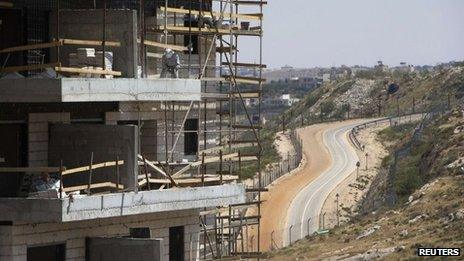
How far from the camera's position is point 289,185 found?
296 ft

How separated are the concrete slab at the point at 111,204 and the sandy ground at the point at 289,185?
37.9 metres

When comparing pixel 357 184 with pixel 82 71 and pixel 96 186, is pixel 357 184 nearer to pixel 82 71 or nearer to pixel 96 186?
pixel 96 186

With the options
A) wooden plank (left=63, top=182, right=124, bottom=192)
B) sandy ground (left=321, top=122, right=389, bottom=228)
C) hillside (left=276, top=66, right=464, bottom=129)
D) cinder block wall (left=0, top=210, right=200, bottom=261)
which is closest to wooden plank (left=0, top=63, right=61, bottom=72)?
wooden plank (left=63, top=182, right=124, bottom=192)

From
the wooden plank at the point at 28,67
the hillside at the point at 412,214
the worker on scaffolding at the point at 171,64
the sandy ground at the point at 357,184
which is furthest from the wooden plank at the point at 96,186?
the sandy ground at the point at 357,184

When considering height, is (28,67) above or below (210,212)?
above

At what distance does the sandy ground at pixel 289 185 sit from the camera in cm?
7340

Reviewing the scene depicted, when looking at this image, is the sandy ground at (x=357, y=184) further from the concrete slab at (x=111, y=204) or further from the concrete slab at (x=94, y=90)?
the concrete slab at (x=94, y=90)

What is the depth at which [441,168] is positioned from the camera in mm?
73562

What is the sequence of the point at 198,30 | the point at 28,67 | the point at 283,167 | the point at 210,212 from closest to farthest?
the point at 28,67 → the point at 198,30 → the point at 210,212 → the point at 283,167

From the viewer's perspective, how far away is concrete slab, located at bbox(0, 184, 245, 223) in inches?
942

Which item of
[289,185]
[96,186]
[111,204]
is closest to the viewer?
[111,204]

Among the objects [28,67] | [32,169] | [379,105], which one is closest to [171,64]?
[28,67]

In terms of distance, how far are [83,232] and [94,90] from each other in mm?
2717

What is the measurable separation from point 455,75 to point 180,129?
10781 centimetres
